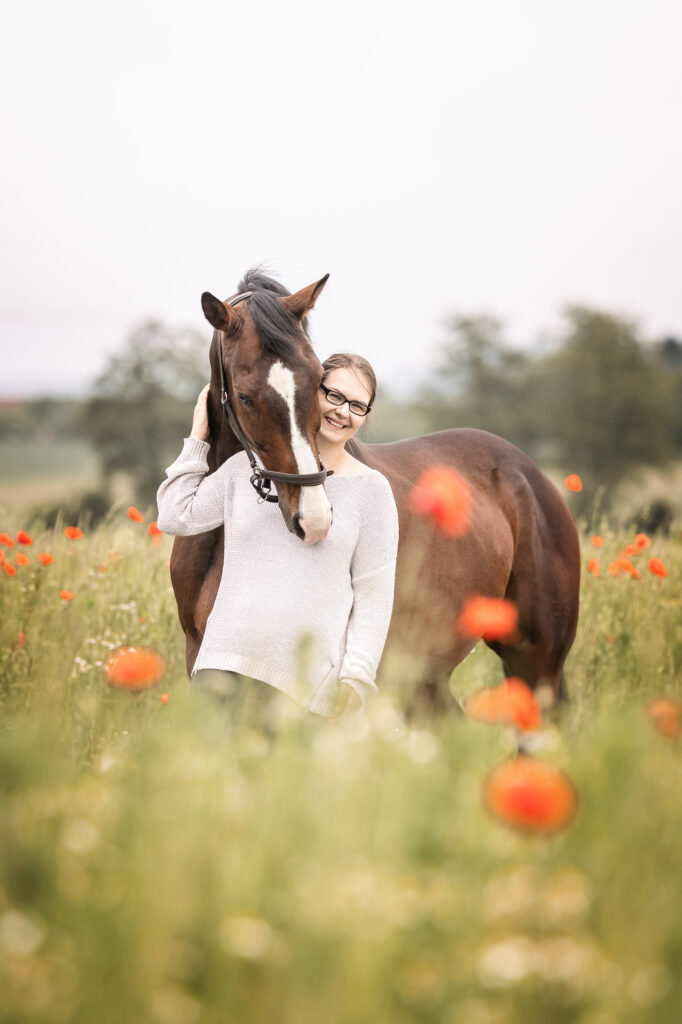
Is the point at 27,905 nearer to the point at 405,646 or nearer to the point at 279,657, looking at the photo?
the point at 279,657

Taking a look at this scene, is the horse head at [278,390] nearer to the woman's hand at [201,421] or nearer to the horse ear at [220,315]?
the horse ear at [220,315]

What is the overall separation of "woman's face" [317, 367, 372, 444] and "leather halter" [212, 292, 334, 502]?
9.3 inches

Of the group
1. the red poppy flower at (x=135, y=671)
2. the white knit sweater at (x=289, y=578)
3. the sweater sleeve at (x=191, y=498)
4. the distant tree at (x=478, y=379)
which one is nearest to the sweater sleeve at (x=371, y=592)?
the white knit sweater at (x=289, y=578)

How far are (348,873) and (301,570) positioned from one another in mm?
1599

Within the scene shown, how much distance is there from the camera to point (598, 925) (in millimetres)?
1380

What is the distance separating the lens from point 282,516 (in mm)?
2941

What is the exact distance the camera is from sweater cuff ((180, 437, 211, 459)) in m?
3.16

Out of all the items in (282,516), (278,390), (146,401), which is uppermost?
(146,401)

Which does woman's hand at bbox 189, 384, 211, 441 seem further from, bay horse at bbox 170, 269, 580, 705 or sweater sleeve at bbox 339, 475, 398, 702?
sweater sleeve at bbox 339, 475, 398, 702

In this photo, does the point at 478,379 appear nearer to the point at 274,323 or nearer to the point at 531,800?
the point at 274,323

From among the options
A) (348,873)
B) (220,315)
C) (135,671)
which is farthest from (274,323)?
(348,873)

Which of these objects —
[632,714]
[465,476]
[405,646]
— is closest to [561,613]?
[465,476]

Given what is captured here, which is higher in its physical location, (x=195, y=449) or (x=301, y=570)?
(x=195, y=449)

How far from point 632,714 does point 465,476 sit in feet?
9.95
